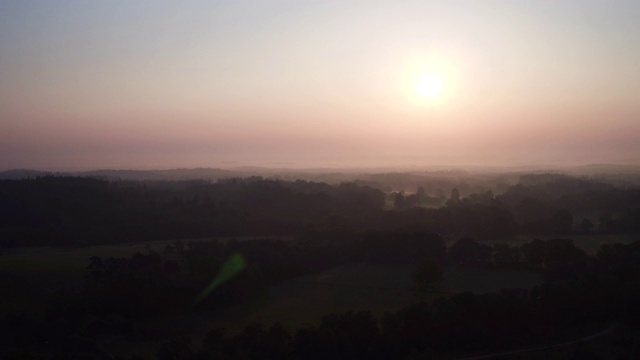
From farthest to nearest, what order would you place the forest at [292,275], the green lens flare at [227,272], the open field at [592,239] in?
the open field at [592,239]
the green lens flare at [227,272]
the forest at [292,275]

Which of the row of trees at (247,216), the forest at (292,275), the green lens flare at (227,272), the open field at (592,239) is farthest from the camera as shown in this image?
the row of trees at (247,216)

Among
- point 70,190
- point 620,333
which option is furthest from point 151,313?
point 70,190

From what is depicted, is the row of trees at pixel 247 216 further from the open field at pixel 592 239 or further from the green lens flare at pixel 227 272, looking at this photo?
the green lens flare at pixel 227 272

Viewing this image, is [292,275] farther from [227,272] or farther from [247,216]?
[247,216]

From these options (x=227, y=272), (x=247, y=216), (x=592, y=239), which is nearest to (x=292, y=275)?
(x=227, y=272)

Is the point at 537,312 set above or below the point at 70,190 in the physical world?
below

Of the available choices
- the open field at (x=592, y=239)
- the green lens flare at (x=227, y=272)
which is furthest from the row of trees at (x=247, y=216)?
the green lens flare at (x=227, y=272)

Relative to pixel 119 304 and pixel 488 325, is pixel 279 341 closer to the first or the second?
pixel 488 325
